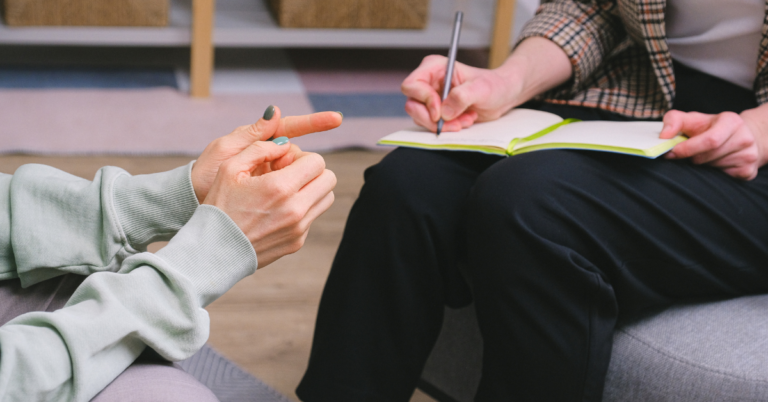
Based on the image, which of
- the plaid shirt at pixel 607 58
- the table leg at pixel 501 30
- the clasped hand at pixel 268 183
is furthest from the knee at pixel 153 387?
the table leg at pixel 501 30

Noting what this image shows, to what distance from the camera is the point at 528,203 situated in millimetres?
761

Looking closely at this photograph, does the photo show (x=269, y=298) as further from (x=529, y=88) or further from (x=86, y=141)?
(x=86, y=141)

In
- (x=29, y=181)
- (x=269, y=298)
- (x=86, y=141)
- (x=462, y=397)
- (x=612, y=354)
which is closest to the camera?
(x=29, y=181)

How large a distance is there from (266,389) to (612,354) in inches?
21.3

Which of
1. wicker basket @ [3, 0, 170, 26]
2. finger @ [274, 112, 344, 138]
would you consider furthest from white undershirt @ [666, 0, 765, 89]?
wicker basket @ [3, 0, 170, 26]

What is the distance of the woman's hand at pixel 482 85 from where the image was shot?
0.91 m

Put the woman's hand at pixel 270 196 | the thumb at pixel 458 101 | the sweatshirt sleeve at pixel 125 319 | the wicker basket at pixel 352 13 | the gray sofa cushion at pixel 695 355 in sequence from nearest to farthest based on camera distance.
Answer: the sweatshirt sleeve at pixel 125 319 → the woman's hand at pixel 270 196 → the gray sofa cushion at pixel 695 355 → the thumb at pixel 458 101 → the wicker basket at pixel 352 13

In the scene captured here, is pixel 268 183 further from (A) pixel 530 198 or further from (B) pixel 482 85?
(B) pixel 482 85

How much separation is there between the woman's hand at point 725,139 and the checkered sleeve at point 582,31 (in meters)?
0.24

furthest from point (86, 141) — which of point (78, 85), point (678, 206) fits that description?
point (678, 206)

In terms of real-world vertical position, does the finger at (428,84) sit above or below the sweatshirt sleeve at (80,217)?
above

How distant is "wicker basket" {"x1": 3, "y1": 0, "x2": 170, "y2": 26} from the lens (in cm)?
196

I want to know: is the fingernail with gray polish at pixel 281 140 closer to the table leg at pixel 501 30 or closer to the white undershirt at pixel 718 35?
the white undershirt at pixel 718 35

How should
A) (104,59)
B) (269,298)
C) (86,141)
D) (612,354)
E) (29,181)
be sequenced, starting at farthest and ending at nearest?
1. (104,59)
2. (86,141)
3. (269,298)
4. (612,354)
5. (29,181)
